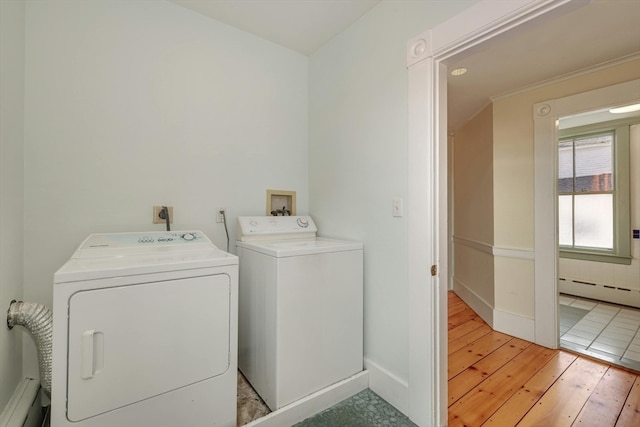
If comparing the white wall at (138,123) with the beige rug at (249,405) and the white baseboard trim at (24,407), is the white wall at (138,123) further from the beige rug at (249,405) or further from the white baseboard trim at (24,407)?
the beige rug at (249,405)

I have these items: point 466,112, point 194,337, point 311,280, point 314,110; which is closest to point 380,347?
point 311,280

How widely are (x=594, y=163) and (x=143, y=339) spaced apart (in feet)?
17.5

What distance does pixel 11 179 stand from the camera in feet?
4.11

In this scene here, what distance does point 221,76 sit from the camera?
6.58 feet

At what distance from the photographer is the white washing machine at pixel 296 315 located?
4.83 feet

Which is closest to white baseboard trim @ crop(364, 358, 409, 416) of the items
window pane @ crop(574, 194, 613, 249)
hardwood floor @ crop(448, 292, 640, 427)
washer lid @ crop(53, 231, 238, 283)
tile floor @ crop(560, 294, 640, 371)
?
hardwood floor @ crop(448, 292, 640, 427)

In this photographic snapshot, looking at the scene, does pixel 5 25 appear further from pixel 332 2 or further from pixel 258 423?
pixel 258 423

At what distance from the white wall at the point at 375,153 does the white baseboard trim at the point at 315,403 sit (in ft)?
0.42

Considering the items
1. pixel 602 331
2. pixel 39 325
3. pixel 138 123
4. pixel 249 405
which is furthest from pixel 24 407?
pixel 602 331

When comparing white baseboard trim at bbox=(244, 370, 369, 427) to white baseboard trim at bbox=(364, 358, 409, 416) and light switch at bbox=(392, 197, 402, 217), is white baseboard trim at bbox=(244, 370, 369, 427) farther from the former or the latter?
light switch at bbox=(392, 197, 402, 217)

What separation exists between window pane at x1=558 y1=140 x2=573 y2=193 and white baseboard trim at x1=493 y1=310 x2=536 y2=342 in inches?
97.0

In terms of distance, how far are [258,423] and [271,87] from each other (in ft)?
7.51

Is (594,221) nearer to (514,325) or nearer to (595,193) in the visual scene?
(595,193)

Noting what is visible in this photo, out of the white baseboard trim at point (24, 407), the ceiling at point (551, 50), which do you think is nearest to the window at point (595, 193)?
the ceiling at point (551, 50)
